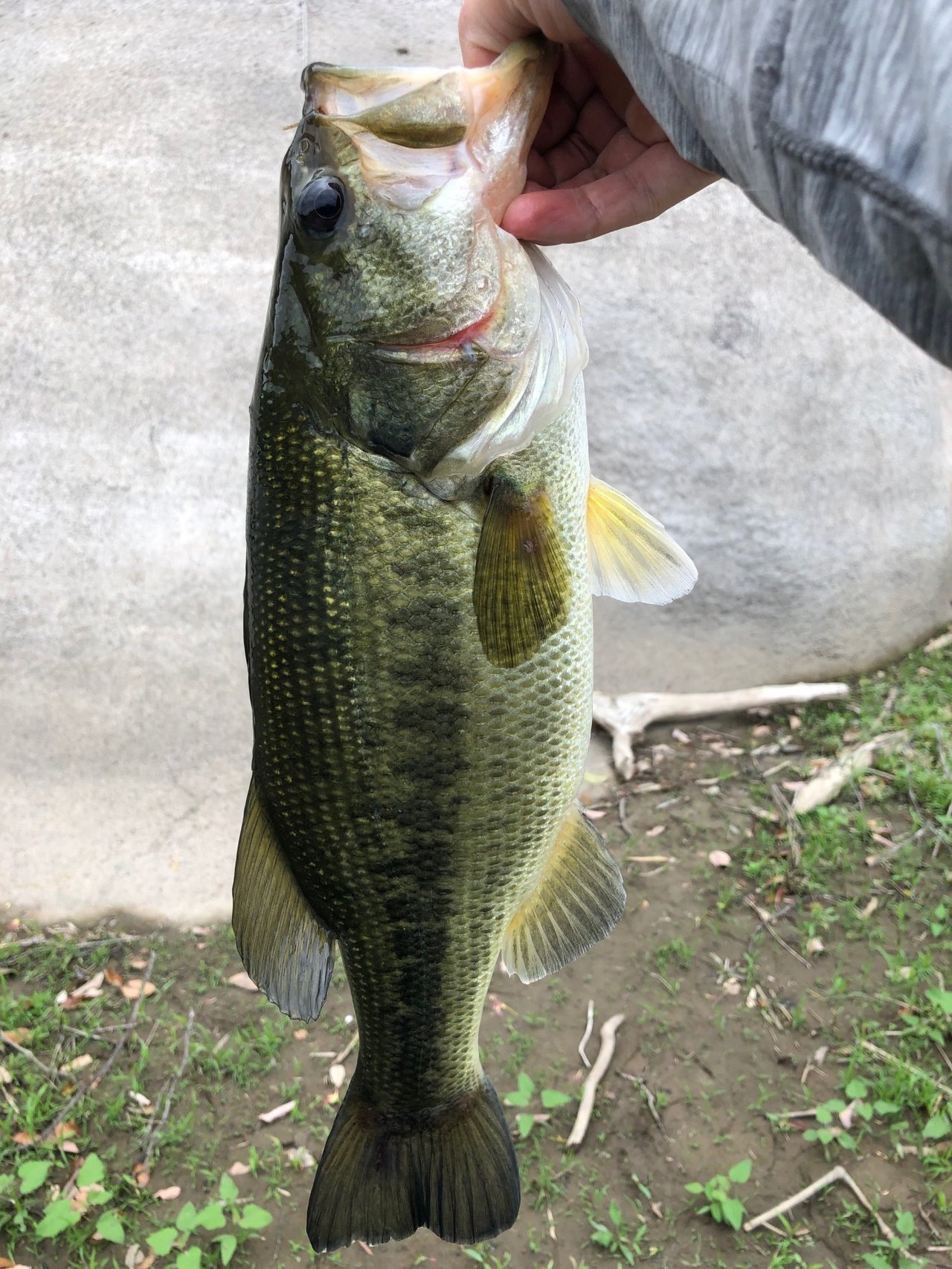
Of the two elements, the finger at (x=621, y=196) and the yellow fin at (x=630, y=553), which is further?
the yellow fin at (x=630, y=553)

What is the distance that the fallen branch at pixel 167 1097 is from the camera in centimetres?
280

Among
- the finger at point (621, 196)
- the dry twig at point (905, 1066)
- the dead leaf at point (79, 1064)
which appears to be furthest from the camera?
the dead leaf at point (79, 1064)

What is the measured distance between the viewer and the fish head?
1.17 m

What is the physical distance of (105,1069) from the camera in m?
3.00

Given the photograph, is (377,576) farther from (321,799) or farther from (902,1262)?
(902,1262)

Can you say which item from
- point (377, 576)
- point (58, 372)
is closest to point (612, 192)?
point (377, 576)

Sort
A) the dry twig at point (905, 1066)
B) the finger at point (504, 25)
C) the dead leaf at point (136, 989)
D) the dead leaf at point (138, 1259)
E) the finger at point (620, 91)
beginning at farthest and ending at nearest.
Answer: the dead leaf at point (136, 989) → the dry twig at point (905, 1066) → the dead leaf at point (138, 1259) → the finger at point (620, 91) → the finger at point (504, 25)

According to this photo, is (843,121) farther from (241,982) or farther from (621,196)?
(241,982)

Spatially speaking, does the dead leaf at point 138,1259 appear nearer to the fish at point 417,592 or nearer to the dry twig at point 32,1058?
the dry twig at point 32,1058

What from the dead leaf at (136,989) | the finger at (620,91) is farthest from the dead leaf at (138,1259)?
the finger at (620,91)

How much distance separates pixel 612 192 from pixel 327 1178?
1.44m

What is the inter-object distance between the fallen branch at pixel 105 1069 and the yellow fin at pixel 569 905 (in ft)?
6.78

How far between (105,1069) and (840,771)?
113 inches

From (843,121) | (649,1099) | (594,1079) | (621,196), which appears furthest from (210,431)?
(843,121)
